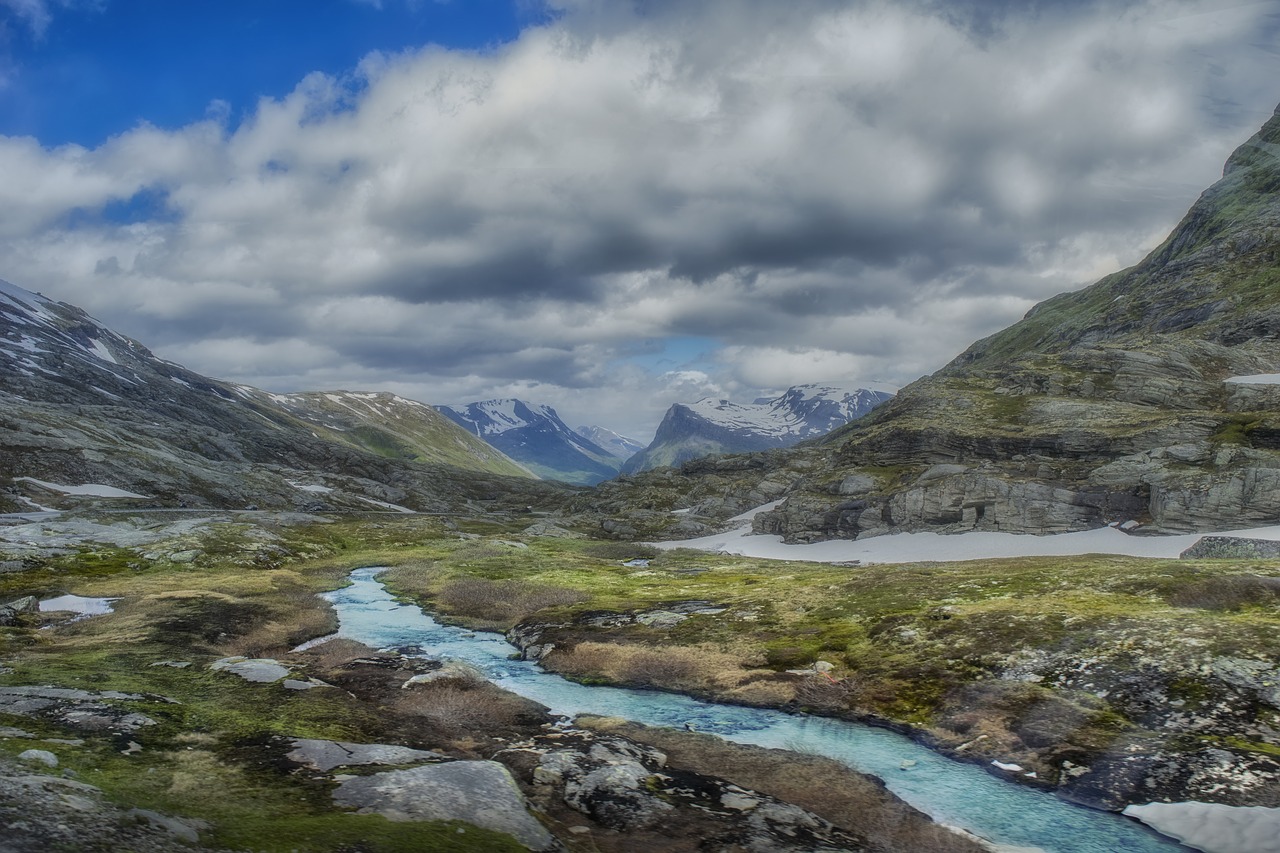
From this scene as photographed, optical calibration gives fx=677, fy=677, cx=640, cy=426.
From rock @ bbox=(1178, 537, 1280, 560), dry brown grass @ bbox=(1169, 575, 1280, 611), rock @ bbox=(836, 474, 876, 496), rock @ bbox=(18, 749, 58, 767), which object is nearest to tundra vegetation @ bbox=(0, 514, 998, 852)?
rock @ bbox=(18, 749, 58, 767)

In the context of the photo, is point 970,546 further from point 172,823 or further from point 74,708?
point 172,823

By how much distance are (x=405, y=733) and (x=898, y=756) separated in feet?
70.8

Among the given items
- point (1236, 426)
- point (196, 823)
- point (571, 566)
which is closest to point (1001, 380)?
point (1236, 426)

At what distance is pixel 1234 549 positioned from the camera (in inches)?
2795

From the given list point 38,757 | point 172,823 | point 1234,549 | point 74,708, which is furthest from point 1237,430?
point 38,757

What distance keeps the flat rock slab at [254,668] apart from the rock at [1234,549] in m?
83.2

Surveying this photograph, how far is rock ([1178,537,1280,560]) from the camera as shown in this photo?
6769 centimetres

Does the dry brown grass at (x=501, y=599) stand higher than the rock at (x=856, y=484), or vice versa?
the rock at (x=856, y=484)

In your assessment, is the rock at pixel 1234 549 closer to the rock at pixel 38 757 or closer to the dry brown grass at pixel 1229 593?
the dry brown grass at pixel 1229 593

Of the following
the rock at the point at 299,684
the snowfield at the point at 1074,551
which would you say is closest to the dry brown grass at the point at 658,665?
the rock at the point at 299,684

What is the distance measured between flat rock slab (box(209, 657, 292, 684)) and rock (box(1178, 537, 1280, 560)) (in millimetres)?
83155

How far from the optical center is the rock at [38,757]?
19203 millimetres

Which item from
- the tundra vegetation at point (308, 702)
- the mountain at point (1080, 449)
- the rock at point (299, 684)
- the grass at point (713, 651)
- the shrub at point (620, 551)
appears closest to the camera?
the tundra vegetation at point (308, 702)

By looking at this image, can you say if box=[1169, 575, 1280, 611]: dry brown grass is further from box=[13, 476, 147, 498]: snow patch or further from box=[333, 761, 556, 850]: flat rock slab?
box=[13, 476, 147, 498]: snow patch
